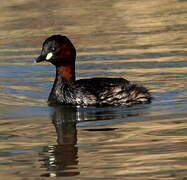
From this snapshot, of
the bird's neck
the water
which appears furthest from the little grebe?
the water

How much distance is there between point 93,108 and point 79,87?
1.88ft

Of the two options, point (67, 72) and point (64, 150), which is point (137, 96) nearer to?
point (67, 72)

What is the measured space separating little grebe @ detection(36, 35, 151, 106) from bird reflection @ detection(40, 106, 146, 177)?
248 millimetres

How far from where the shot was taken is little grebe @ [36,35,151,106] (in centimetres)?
1367

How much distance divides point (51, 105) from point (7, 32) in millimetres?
7084

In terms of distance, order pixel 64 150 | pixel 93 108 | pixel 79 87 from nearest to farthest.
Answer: pixel 64 150, pixel 93 108, pixel 79 87

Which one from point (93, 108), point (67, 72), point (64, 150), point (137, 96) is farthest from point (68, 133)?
point (67, 72)

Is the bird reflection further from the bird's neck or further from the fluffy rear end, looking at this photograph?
the bird's neck

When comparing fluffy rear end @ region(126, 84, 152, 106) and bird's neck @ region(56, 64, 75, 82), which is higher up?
bird's neck @ region(56, 64, 75, 82)

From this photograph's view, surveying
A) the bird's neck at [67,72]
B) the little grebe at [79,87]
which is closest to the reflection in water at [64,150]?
the little grebe at [79,87]

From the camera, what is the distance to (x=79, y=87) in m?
13.9

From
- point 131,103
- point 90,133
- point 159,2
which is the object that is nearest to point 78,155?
point 90,133

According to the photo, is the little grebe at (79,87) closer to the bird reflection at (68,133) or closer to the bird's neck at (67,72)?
the bird's neck at (67,72)

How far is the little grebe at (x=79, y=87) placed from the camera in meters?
13.7
